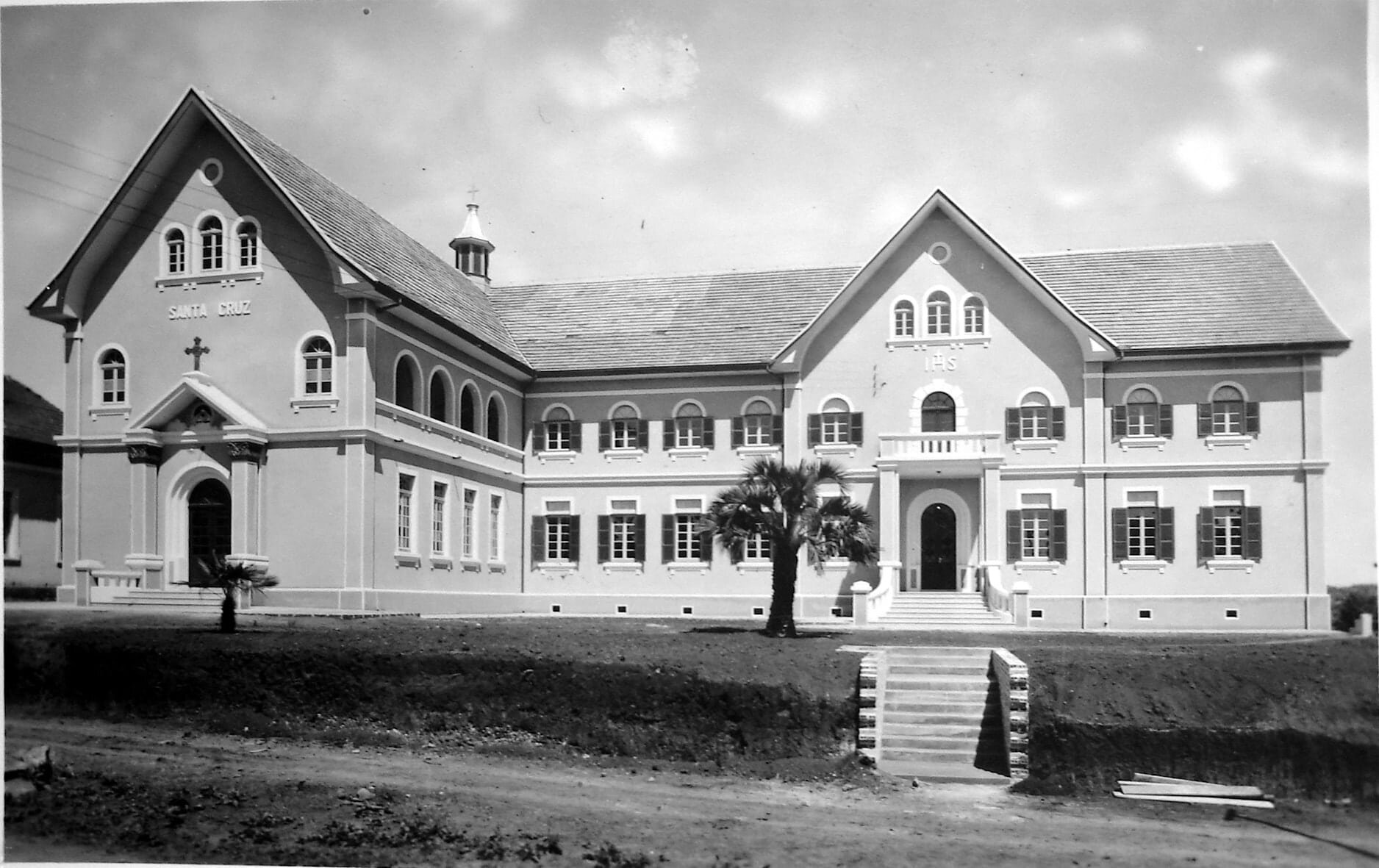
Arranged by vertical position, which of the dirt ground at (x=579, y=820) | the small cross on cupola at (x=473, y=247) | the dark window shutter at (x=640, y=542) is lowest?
the dirt ground at (x=579, y=820)

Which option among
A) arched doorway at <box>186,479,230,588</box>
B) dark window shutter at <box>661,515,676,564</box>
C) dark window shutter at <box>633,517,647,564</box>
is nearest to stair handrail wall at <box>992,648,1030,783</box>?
dark window shutter at <box>661,515,676,564</box>

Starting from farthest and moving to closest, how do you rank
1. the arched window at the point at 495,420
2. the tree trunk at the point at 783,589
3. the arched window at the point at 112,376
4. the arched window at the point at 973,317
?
1. the arched window at the point at 495,420
2. the arched window at the point at 973,317
3. the arched window at the point at 112,376
4. the tree trunk at the point at 783,589

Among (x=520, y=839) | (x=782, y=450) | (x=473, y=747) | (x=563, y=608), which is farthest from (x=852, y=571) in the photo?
(x=520, y=839)

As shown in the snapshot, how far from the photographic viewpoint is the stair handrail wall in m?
14.9

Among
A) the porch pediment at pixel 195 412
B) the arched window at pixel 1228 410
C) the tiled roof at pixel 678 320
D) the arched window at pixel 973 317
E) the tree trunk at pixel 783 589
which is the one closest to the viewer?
the tree trunk at pixel 783 589

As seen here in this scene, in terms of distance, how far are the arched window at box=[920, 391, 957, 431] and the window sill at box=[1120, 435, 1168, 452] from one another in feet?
9.43

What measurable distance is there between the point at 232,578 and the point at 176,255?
4971 millimetres

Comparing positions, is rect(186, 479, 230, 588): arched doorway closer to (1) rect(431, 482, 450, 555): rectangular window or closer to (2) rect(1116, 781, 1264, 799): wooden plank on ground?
(1) rect(431, 482, 450, 555): rectangular window

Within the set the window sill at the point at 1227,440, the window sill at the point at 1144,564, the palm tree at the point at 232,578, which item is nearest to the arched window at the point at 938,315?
the window sill at the point at 1227,440

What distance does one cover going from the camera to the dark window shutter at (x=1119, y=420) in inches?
859

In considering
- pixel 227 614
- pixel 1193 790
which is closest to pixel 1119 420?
pixel 1193 790

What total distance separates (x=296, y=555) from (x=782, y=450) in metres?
7.85

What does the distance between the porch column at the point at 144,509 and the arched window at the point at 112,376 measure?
31.1 inches

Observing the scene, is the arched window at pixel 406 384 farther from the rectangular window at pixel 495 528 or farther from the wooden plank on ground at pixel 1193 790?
the wooden plank on ground at pixel 1193 790
